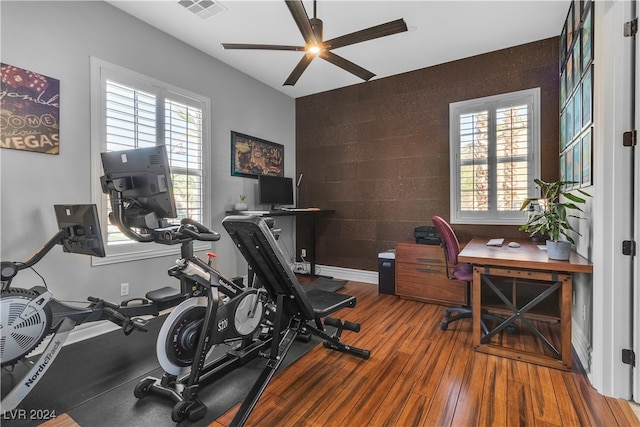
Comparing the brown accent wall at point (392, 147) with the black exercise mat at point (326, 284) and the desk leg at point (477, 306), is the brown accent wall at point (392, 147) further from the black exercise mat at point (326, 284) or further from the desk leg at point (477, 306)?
the desk leg at point (477, 306)

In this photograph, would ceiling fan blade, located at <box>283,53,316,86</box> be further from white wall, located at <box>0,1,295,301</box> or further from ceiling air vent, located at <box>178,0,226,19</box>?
white wall, located at <box>0,1,295,301</box>

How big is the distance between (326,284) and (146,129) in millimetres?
3015

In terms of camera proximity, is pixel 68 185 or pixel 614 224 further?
pixel 68 185

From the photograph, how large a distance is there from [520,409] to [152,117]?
155 inches

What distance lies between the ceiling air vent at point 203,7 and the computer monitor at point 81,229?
2088 millimetres

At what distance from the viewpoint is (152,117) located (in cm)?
323

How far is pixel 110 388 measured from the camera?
1966mm

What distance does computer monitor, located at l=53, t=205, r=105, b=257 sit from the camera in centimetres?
212

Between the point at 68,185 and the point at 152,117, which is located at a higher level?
the point at 152,117

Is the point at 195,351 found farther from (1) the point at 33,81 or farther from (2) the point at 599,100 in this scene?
(2) the point at 599,100

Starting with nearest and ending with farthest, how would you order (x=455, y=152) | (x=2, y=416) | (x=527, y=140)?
(x=2, y=416) < (x=527, y=140) < (x=455, y=152)

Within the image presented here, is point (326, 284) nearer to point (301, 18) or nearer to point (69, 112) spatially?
point (301, 18)

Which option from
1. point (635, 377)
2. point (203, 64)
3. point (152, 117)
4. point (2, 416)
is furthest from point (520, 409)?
point (203, 64)

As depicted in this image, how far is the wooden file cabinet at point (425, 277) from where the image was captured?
11.6 feet
